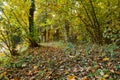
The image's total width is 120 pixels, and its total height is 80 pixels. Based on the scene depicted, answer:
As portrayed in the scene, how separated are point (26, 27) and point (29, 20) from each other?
0.64m

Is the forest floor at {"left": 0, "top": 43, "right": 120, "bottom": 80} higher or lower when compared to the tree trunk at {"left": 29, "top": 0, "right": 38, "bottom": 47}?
lower

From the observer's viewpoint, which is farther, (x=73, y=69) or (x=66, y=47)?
(x=66, y=47)

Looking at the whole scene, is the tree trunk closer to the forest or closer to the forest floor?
the forest

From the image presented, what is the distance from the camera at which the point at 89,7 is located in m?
6.66

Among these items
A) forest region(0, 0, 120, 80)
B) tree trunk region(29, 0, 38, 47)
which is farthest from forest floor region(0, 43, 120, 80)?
tree trunk region(29, 0, 38, 47)

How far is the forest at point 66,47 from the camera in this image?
171 inches

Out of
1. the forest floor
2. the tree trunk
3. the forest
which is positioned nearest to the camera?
the forest floor

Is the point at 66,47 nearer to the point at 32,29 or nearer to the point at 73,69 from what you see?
the point at 32,29

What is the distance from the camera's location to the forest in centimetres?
433

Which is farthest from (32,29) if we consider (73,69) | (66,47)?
(73,69)

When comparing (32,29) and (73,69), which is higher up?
(32,29)

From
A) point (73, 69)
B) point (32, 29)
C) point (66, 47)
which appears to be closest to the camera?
point (73, 69)

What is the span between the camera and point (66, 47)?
7.71 m

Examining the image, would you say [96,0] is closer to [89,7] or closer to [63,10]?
[89,7]
